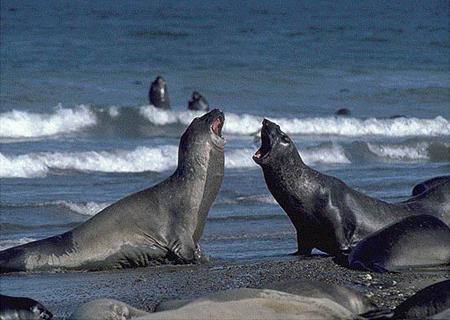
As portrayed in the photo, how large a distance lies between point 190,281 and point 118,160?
8.66 metres

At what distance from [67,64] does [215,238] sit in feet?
57.3

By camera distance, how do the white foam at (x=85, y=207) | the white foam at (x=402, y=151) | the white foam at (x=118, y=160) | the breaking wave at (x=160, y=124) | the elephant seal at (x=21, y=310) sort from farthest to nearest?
the breaking wave at (x=160, y=124) < the white foam at (x=402, y=151) < the white foam at (x=118, y=160) < the white foam at (x=85, y=207) < the elephant seal at (x=21, y=310)

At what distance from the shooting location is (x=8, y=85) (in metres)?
25.2

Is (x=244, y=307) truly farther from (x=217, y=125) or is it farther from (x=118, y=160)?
(x=118, y=160)

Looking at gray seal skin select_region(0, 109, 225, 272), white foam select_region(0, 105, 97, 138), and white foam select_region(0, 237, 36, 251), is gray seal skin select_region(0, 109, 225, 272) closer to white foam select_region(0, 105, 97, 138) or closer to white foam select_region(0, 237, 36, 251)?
white foam select_region(0, 237, 36, 251)

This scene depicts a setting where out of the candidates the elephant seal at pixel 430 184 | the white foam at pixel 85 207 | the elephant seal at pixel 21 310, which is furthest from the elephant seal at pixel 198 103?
the elephant seal at pixel 21 310

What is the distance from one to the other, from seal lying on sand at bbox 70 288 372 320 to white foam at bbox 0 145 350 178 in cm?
884

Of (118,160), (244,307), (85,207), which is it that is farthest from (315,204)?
(118,160)

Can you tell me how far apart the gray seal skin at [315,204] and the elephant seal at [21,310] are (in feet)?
9.54

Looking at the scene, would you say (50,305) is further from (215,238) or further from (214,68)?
(214,68)

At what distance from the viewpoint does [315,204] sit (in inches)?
393

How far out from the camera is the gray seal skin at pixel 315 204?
993cm

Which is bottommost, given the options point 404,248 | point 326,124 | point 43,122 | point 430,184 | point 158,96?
point 326,124

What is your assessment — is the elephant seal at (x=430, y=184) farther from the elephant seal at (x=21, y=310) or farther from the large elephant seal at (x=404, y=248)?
the elephant seal at (x=21, y=310)
